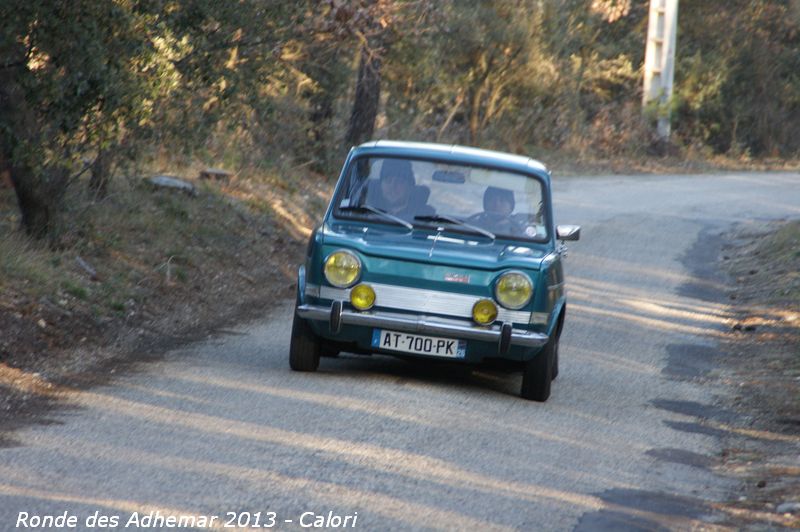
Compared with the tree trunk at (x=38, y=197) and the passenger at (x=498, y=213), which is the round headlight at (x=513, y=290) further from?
the tree trunk at (x=38, y=197)

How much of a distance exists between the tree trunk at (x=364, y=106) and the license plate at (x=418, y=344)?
14063 millimetres

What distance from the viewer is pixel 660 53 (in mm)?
40250

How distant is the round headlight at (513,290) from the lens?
8.80 metres

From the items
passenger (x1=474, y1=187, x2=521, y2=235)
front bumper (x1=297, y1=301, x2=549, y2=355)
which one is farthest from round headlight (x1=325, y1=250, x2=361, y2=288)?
passenger (x1=474, y1=187, x2=521, y2=235)

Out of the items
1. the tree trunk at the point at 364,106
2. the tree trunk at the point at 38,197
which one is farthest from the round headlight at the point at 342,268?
the tree trunk at the point at 364,106

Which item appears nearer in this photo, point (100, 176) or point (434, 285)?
point (434, 285)

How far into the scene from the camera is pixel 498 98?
3369 centimetres

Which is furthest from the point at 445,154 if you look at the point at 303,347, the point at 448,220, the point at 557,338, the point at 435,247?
the point at 303,347

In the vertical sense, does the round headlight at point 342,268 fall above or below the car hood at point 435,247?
Result: below

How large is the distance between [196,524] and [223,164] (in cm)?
1369

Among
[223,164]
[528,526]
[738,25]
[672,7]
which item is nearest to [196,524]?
[528,526]

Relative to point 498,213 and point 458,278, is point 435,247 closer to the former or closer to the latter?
point 458,278

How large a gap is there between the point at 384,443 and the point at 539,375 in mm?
1959

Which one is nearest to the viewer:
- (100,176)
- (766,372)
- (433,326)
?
(433,326)
